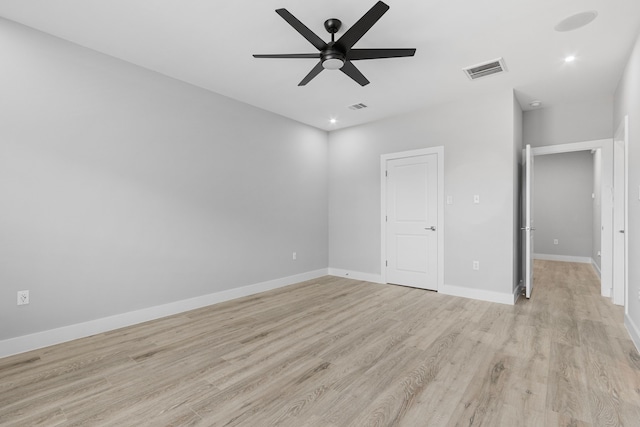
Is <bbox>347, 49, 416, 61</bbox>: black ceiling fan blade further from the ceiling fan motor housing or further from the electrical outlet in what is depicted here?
the electrical outlet

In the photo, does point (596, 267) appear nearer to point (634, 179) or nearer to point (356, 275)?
point (634, 179)

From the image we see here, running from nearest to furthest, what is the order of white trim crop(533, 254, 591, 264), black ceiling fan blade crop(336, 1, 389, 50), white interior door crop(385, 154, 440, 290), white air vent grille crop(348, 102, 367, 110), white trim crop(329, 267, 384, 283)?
black ceiling fan blade crop(336, 1, 389, 50) < white air vent grille crop(348, 102, 367, 110) < white interior door crop(385, 154, 440, 290) < white trim crop(329, 267, 384, 283) < white trim crop(533, 254, 591, 264)

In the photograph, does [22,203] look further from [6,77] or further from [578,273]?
[578,273]

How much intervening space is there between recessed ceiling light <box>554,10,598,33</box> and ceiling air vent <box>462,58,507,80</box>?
583 millimetres

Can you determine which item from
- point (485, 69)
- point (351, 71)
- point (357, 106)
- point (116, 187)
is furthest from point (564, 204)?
point (116, 187)

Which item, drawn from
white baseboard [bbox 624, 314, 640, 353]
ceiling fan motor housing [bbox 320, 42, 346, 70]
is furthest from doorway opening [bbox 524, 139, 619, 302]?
ceiling fan motor housing [bbox 320, 42, 346, 70]

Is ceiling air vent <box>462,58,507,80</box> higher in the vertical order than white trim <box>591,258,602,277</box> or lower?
higher

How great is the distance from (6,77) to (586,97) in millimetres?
6264

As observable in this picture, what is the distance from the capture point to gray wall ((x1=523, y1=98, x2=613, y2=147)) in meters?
4.10

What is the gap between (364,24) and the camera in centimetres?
214

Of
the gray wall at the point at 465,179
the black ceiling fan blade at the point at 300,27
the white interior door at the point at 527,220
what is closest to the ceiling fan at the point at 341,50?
the black ceiling fan blade at the point at 300,27

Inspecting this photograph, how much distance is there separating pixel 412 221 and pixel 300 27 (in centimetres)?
339

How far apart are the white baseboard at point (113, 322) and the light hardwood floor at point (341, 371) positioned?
10cm

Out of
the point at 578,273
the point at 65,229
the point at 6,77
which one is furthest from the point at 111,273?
the point at 578,273
